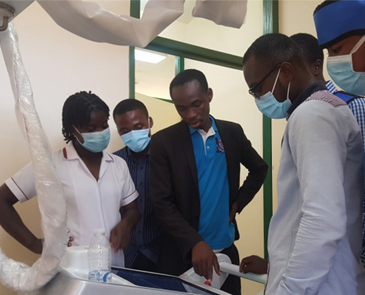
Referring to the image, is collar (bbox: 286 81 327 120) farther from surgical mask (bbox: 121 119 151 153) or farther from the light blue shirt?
surgical mask (bbox: 121 119 151 153)

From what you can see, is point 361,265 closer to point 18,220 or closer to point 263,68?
point 263,68

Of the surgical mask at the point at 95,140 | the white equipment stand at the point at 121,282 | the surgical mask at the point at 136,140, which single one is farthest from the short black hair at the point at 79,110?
the white equipment stand at the point at 121,282

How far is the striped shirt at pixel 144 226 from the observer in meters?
1.68

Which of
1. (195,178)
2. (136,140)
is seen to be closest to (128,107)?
(136,140)

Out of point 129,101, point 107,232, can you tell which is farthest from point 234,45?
point 107,232

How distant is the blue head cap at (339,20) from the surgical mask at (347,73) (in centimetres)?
3

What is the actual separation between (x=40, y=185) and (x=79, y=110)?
85 cm

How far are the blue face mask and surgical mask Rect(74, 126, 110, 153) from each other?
0.20 meters

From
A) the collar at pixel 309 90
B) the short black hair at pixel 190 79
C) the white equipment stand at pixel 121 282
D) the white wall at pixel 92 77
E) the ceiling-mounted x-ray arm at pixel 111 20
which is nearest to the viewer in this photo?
the ceiling-mounted x-ray arm at pixel 111 20

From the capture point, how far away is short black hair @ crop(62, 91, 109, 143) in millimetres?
1614

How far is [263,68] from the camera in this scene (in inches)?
42.0

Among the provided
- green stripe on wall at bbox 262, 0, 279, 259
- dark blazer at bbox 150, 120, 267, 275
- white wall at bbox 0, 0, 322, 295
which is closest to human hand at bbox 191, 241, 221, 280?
dark blazer at bbox 150, 120, 267, 275

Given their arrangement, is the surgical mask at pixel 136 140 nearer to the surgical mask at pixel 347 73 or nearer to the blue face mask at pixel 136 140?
the blue face mask at pixel 136 140

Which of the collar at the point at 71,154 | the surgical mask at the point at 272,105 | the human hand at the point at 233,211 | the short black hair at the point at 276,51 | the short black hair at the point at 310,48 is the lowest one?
the human hand at the point at 233,211
